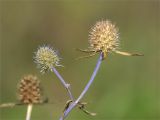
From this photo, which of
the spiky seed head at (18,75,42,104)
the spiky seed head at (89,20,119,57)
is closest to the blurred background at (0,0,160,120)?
the spiky seed head at (18,75,42,104)

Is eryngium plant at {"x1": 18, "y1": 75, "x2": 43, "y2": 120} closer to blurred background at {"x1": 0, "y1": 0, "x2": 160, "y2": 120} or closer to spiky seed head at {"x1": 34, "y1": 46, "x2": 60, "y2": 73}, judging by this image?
spiky seed head at {"x1": 34, "y1": 46, "x2": 60, "y2": 73}

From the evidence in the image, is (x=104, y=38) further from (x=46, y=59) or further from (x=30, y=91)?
(x=30, y=91)

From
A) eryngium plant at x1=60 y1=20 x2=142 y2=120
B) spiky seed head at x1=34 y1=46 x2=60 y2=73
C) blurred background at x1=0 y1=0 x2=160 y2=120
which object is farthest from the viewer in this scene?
blurred background at x1=0 y1=0 x2=160 y2=120

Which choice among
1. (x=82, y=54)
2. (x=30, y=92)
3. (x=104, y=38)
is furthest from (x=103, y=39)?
(x=82, y=54)

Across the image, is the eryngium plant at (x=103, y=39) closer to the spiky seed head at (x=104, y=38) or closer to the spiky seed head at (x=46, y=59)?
the spiky seed head at (x=104, y=38)

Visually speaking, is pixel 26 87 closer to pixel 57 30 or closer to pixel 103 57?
pixel 103 57

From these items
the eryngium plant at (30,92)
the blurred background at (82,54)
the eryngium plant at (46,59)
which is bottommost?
the eryngium plant at (30,92)

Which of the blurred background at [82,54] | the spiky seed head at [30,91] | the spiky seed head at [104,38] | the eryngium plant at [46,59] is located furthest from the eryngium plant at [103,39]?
the blurred background at [82,54]
